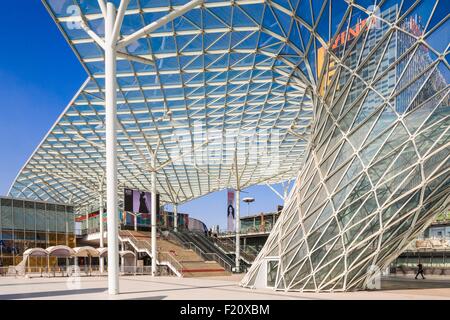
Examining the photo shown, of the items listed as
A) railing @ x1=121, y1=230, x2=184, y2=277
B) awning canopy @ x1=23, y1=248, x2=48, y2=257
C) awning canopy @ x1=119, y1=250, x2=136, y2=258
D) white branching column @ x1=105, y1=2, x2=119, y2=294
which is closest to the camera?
white branching column @ x1=105, y1=2, x2=119, y2=294

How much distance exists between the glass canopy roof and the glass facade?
21.4 feet

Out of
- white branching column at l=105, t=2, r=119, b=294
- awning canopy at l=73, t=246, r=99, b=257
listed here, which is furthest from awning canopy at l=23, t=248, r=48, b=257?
white branching column at l=105, t=2, r=119, b=294

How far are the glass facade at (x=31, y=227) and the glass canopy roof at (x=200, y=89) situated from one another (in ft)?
21.4

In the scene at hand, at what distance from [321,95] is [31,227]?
5233 centimetres

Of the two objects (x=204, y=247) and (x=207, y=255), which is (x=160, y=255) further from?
(x=204, y=247)

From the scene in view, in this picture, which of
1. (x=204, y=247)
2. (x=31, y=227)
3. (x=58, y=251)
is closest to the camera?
(x=58, y=251)

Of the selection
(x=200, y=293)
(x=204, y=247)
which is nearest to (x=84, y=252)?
(x=204, y=247)

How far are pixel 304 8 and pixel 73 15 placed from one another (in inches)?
590

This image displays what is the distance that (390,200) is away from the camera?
22281 mm

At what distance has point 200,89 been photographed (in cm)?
4284

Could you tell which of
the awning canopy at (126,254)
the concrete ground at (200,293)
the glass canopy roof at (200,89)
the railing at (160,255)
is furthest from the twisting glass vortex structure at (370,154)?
the awning canopy at (126,254)

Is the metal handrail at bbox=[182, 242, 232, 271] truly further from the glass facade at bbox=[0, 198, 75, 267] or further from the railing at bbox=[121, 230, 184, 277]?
the glass facade at bbox=[0, 198, 75, 267]

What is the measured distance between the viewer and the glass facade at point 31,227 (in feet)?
208

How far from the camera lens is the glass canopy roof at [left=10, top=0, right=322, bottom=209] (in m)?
31.3
